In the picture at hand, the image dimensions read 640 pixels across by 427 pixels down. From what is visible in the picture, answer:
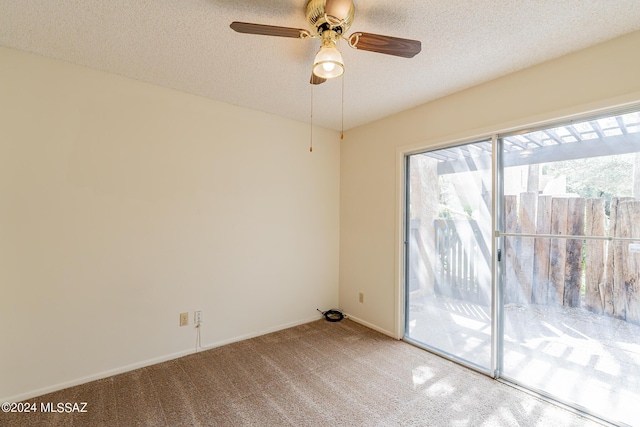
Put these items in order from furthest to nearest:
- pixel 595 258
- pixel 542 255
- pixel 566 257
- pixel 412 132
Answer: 1. pixel 412 132
2. pixel 542 255
3. pixel 566 257
4. pixel 595 258

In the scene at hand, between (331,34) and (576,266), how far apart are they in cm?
229

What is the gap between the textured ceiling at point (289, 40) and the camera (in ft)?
5.16

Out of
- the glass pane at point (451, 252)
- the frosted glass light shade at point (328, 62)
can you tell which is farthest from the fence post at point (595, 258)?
the frosted glass light shade at point (328, 62)

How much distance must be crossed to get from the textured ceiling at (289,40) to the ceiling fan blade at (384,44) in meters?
0.24

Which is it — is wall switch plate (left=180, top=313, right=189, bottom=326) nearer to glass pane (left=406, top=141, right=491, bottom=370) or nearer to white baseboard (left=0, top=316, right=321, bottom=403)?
white baseboard (left=0, top=316, right=321, bottom=403)

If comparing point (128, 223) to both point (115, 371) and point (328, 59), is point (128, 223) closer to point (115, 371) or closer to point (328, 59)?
point (115, 371)

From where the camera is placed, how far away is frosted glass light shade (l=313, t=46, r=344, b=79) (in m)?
1.42

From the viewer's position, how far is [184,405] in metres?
1.96

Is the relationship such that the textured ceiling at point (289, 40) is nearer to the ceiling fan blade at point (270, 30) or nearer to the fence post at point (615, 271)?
the ceiling fan blade at point (270, 30)

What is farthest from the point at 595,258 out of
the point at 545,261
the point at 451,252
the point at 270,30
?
the point at 270,30

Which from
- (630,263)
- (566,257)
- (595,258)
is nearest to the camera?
(630,263)

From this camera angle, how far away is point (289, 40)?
6.05 ft

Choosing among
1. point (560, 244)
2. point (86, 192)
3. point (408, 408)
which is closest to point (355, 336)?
point (408, 408)

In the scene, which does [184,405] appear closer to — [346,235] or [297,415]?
[297,415]
